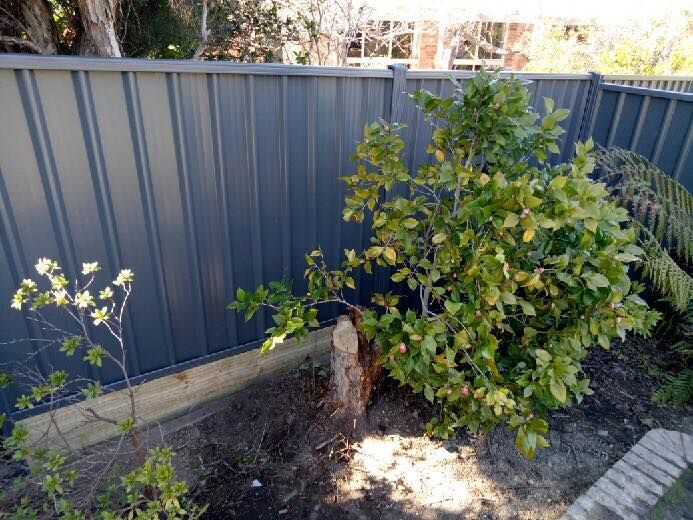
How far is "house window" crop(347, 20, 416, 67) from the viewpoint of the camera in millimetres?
11247

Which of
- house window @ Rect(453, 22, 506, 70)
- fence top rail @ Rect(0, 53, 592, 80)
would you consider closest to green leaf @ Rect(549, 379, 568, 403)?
fence top rail @ Rect(0, 53, 592, 80)

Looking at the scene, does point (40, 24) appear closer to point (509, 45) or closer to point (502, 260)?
point (502, 260)

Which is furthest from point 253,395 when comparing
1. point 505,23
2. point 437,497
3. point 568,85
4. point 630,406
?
point 505,23

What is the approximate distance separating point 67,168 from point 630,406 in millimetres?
3515

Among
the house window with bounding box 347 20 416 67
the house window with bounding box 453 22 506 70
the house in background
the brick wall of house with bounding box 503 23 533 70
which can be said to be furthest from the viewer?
the brick wall of house with bounding box 503 23 533 70

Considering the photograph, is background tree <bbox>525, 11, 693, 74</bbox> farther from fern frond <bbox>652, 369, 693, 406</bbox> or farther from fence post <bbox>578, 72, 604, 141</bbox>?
fern frond <bbox>652, 369, 693, 406</bbox>

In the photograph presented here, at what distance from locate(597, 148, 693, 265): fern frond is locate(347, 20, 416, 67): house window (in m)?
8.17

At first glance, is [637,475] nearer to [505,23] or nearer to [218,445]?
[218,445]

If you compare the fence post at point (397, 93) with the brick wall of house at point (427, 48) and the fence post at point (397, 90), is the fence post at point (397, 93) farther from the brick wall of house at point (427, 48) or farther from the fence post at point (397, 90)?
the brick wall of house at point (427, 48)

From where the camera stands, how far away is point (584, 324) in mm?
2133

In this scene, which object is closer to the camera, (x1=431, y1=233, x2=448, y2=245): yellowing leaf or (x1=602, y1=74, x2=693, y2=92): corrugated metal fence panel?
(x1=431, y1=233, x2=448, y2=245): yellowing leaf

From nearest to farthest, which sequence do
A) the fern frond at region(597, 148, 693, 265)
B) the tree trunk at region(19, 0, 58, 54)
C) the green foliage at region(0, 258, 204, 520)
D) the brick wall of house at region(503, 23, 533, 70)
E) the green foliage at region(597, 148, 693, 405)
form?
the green foliage at region(0, 258, 204, 520) → the green foliage at region(597, 148, 693, 405) → the fern frond at region(597, 148, 693, 265) → the tree trunk at region(19, 0, 58, 54) → the brick wall of house at region(503, 23, 533, 70)

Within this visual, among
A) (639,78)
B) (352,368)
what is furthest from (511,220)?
(639,78)

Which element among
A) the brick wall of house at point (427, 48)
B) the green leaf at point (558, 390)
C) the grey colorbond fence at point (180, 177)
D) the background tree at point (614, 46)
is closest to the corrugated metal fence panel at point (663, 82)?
the background tree at point (614, 46)
